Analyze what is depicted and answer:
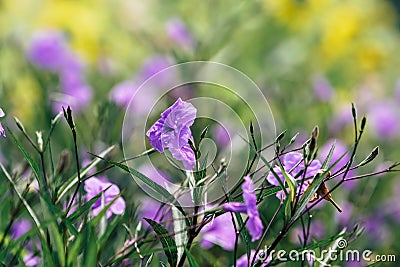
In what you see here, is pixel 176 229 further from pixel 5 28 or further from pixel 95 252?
pixel 5 28

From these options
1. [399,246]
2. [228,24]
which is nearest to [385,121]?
[228,24]

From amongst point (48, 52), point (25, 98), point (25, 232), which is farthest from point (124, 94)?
point (25, 232)

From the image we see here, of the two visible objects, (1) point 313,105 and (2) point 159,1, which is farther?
(2) point 159,1

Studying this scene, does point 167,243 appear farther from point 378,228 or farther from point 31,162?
point 378,228

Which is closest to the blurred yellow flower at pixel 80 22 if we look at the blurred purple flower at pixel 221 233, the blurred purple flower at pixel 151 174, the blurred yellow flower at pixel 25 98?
the blurred yellow flower at pixel 25 98

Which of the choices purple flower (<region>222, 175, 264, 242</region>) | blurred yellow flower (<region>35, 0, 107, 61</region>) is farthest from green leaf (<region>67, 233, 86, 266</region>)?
blurred yellow flower (<region>35, 0, 107, 61</region>)

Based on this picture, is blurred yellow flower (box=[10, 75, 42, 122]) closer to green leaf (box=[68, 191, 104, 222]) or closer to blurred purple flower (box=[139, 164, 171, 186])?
blurred purple flower (box=[139, 164, 171, 186])
